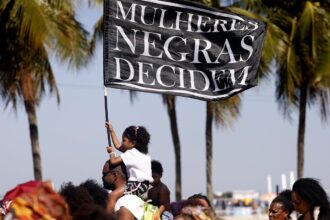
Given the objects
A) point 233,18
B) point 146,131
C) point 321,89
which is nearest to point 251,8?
point 321,89

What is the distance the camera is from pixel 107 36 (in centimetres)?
931

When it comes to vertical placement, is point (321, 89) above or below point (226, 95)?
below

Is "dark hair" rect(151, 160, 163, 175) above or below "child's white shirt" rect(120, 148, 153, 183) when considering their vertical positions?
below

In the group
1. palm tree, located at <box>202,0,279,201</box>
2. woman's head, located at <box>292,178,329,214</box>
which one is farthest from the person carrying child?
palm tree, located at <box>202,0,279,201</box>

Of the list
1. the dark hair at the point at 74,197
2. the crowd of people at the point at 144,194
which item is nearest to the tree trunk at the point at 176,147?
the crowd of people at the point at 144,194

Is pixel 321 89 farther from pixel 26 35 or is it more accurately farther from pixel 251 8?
pixel 26 35

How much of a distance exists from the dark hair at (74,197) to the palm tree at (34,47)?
36.4ft

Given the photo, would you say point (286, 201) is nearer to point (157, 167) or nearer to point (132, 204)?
point (157, 167)

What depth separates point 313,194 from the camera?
791cm

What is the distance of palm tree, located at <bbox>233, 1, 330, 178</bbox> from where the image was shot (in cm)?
2391

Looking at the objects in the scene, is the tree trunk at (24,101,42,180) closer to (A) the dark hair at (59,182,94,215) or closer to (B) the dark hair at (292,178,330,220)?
(B) the dark hair at (292,178,330,220)

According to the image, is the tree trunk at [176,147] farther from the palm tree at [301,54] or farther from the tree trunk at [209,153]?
the palm tree at [301,54]

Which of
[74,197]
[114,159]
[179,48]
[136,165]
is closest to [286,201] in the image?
[136,165]

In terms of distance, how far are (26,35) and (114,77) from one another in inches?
346
